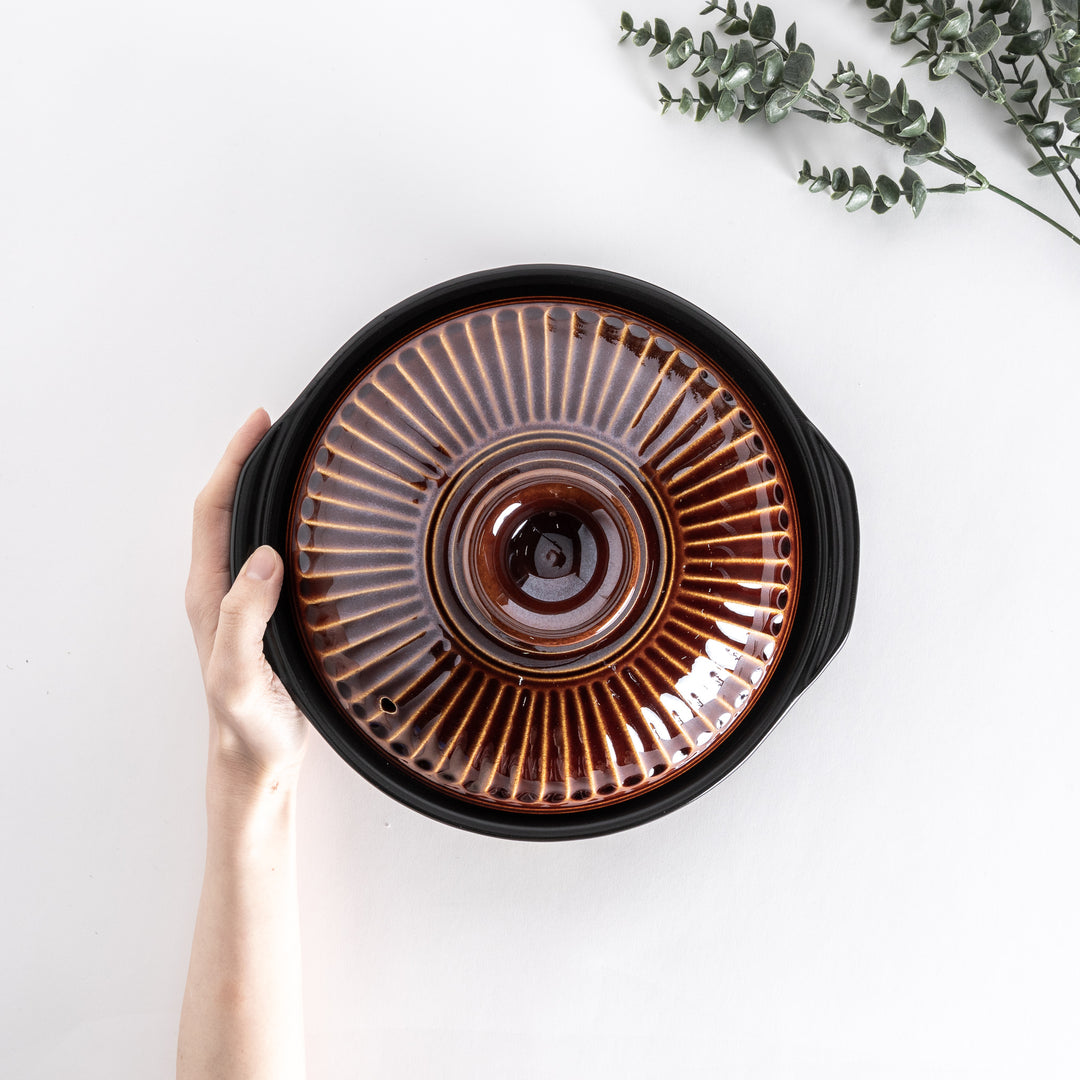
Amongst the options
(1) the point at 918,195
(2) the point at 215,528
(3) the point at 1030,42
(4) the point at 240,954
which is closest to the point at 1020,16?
(3) the point at 1030,42

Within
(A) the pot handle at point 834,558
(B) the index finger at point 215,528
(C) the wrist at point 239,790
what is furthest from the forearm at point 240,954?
(A) the pot handle at point 834,558

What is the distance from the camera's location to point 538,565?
0.45m

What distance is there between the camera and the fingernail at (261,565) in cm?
45

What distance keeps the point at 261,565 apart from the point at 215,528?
0.12 m

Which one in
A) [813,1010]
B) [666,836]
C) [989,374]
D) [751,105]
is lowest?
[813,1010]

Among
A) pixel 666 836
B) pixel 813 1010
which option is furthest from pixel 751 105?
pixel 813 1010

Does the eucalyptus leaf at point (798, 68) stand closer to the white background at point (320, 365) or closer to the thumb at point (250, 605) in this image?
the white background at point (320, 365)

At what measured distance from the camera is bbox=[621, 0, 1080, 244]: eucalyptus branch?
56 cm

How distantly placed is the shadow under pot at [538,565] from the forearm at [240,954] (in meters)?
0.15

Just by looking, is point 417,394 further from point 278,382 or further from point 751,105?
point 751,105

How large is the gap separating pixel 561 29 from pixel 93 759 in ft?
2.03

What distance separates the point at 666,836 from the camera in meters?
0.61

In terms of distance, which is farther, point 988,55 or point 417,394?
point 988,55

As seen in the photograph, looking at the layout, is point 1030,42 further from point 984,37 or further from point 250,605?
point 250,605
